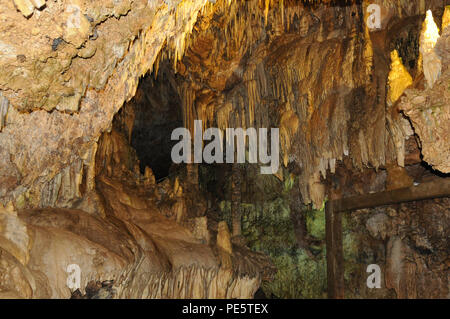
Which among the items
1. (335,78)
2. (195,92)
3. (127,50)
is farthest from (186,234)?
(127,50)

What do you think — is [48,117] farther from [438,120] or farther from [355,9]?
[355,9]

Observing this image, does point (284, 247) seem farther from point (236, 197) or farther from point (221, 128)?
point (221, 128)

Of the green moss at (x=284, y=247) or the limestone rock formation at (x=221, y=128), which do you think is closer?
Answer: the limestone rock formation at (x=221, y=128)

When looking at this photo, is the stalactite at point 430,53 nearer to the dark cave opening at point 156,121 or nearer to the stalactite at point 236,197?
the stalactite at point 236,197

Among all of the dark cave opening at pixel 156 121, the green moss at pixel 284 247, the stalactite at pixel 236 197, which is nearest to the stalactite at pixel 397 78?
the green moss at pixel 284 247

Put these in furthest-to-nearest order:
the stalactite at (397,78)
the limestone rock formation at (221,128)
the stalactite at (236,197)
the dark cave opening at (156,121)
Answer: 1. the dark cave opening at (156,121)
2. the stalactite at (236,197)
3. the stalactite at (397,78)
4. the limestone rock formation at (221,128)

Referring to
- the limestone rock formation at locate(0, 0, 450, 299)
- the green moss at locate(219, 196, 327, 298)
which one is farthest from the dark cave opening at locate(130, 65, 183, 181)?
the green moss at locate(219, 196, 327, 298)

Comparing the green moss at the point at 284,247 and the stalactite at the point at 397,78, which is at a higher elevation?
the stalactite at the point at 397,78

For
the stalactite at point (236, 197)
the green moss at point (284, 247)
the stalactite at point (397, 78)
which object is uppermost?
the stalactite at point (397, 78)

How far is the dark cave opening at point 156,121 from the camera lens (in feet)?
39.2

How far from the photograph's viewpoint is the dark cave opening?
12.0 m

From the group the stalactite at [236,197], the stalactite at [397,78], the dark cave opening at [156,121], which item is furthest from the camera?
the dark cave opening at [156,121]

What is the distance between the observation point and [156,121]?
1262 centimetres

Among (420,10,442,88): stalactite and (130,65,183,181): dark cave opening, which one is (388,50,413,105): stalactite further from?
(130,65,183,181): dark cave opening
